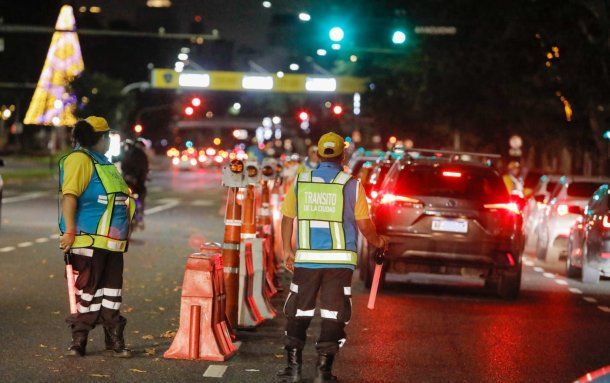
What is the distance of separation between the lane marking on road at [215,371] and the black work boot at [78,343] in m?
1.01

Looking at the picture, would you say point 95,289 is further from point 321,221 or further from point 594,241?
point 594,241

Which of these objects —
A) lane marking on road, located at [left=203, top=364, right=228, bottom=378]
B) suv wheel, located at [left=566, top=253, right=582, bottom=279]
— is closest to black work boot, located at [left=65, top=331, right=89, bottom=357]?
lane marking on road, located at [left=203, top=364, right=228, bottom=378]

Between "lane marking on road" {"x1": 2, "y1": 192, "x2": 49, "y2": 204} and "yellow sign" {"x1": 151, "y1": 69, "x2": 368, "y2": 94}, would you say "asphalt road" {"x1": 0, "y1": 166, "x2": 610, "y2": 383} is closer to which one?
"lane marking on road" {"x1": 2, "y1": 192, "x2": 49, "y2": 204}

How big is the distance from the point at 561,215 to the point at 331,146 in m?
14.4

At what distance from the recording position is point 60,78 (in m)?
71.6

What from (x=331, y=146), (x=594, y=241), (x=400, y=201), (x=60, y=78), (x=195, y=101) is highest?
(x=60, y=78)

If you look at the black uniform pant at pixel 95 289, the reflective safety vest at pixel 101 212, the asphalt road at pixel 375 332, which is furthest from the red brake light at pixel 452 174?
the black uniform pant at pixel 95 289

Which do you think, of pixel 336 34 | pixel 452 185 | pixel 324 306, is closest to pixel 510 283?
pixel 452 185

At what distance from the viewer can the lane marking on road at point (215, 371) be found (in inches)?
376

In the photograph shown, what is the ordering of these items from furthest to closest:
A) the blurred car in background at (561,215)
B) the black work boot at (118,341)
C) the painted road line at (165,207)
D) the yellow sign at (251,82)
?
the yellow sign at (251,82), the painted road line at (165,207), the blurred car in background at (561,215), the black work boot at (118,341)

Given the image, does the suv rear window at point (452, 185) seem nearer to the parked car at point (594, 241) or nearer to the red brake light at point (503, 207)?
the red brake light at point (503, 207)

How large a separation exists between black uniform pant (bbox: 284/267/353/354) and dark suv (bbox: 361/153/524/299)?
6.70 m

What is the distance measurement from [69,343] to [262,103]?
163659 mm

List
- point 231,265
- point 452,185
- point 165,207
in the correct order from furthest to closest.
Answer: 1. point 165,207
2. point 452,185
3. point 231,265
